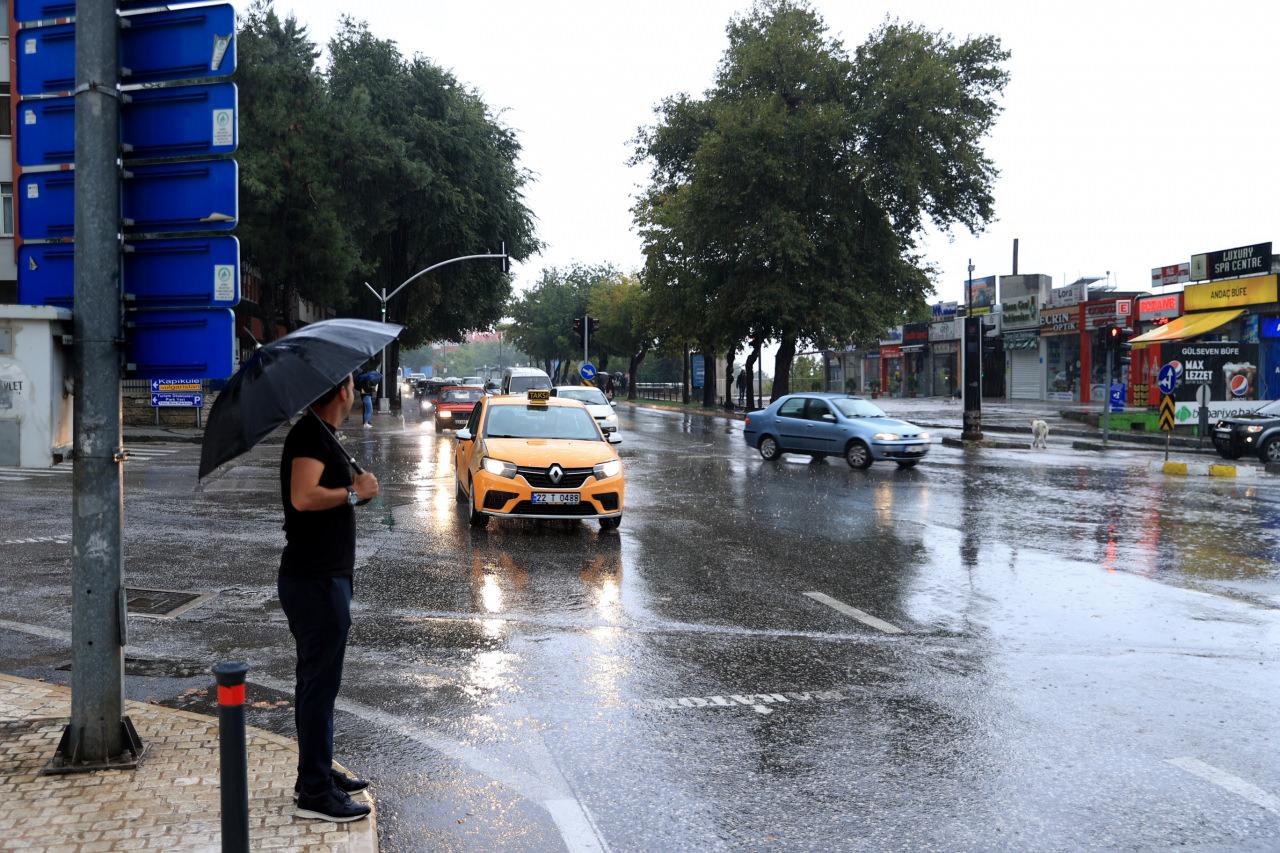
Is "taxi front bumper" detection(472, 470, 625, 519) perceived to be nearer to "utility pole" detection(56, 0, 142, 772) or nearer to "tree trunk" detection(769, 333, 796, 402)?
"utility pole" detection(56, 0, 142, 772)

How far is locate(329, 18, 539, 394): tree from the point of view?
40.3 m

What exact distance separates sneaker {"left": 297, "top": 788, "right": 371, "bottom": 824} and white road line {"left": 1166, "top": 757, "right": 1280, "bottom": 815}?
11.7 ft

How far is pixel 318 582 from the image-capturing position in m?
4.12

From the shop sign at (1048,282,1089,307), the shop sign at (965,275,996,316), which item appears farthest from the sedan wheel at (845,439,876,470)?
the shop sign at (965,275,996,316)

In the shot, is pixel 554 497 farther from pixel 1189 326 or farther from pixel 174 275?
pixel 1189 326

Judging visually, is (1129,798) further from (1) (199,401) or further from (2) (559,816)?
(1) (199,401)

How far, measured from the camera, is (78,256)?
461 cm

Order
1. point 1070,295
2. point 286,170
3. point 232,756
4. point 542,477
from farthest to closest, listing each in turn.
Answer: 1. point 1070,295
2. point 286,170
3. point 542,477
4. point 232,756

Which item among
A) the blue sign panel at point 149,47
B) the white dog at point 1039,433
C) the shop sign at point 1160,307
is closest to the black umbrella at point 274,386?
the blue sign panel at point 149,47

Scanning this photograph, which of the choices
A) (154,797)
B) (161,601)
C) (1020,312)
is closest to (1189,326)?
(1020,312)

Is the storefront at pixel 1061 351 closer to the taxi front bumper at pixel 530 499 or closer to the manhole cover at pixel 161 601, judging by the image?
the taxi front bumper at pixel 530 499

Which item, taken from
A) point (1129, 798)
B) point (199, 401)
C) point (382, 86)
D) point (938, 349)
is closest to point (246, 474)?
point (199, 401)

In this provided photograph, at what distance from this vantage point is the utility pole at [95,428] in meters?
4.59

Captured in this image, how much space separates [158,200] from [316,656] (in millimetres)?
2213
